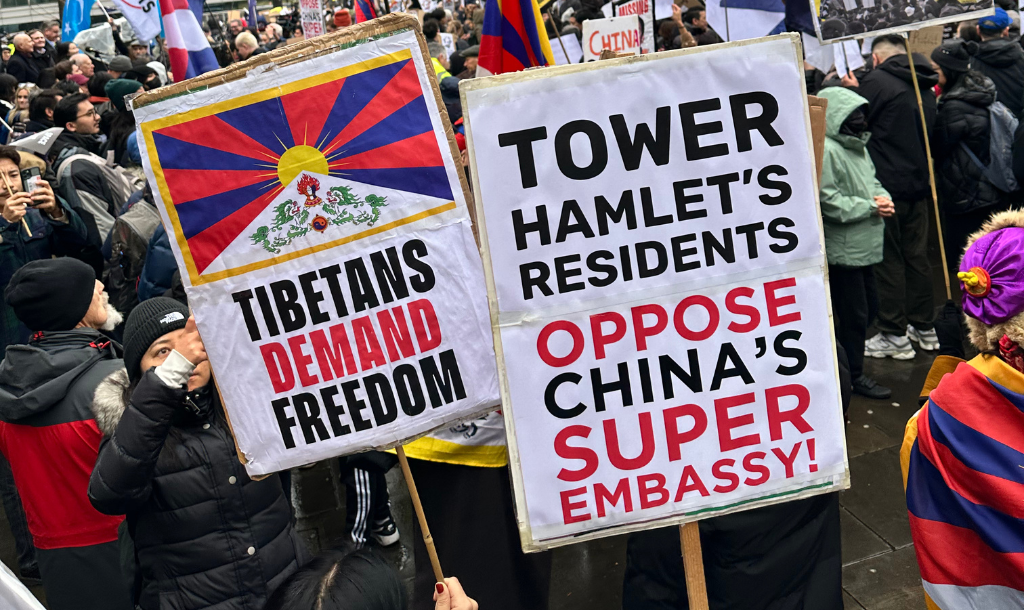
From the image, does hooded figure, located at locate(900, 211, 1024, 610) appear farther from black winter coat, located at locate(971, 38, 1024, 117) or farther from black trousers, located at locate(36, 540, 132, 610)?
black winter coat, located at locate(971, 38, 1024, 117)

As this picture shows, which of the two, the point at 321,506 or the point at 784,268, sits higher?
the point at 784,268

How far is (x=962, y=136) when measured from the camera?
6312 millimetres

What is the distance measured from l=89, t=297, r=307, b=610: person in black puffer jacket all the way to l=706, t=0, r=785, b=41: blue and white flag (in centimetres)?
497

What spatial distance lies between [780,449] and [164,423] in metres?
1.69

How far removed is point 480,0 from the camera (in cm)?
1930

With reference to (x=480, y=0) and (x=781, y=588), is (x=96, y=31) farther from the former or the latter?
(x=781, y=588)

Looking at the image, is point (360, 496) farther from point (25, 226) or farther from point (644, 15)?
point (644, 15)

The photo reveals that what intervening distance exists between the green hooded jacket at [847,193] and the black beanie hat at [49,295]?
4094 mm

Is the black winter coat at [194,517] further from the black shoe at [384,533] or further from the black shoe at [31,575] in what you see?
the black shoe at [31,575]

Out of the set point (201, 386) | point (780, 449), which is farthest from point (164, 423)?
point (780, 449)

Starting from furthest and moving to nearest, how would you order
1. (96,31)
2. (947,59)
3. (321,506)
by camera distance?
(96,31)
(947,59)
(321,506)

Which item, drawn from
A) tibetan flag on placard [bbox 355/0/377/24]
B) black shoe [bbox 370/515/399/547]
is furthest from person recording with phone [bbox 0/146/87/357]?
tibetan flag on placard [bbox 355/0/377/24]

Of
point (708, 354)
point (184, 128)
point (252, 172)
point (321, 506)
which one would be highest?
point (184, 128)

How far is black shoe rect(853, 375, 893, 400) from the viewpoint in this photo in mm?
5750
